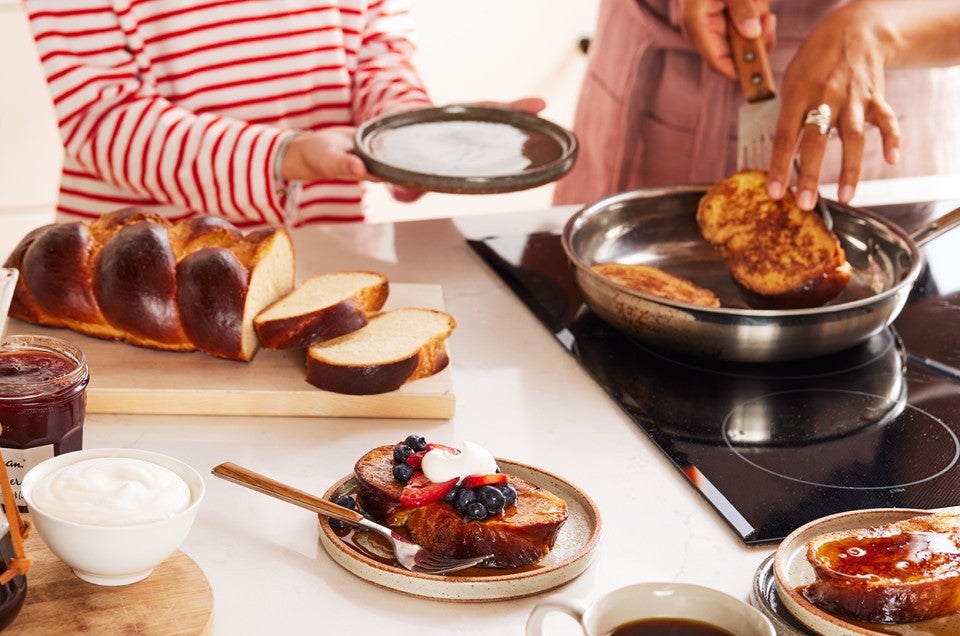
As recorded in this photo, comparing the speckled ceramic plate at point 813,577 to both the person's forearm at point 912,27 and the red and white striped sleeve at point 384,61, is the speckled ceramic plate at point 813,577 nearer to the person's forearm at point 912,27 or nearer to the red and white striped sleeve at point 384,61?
the person's forearm at point 912,27

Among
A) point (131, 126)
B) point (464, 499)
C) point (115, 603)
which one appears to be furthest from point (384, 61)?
point (115, 603)

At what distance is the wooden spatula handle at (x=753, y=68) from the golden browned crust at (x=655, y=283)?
458 millimetres

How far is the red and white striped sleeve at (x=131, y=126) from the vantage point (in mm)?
2072

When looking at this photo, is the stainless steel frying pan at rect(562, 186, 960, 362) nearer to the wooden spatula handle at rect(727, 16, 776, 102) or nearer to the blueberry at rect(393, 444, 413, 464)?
the wooden spatula handle at rect(727, 16, 776, 102)

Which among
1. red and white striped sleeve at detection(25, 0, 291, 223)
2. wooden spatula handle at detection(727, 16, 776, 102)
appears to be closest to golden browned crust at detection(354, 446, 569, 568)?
red and white striped sleeve at detection(25, 0, 291, 223)

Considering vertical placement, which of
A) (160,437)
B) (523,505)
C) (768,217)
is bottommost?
(160,437)

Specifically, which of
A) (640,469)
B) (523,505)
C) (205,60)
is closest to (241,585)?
(523,505)

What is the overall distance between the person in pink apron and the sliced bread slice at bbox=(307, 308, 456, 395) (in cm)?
80

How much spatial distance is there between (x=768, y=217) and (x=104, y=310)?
106cm

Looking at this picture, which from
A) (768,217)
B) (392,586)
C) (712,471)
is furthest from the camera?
(768,217)

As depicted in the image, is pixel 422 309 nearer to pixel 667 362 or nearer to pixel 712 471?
pixel 667 362

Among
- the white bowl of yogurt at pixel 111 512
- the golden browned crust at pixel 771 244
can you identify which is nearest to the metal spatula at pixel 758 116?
the golden browned crust at pixel 771 244

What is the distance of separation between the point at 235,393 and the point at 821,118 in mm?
1049

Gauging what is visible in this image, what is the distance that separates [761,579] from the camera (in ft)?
3.77
